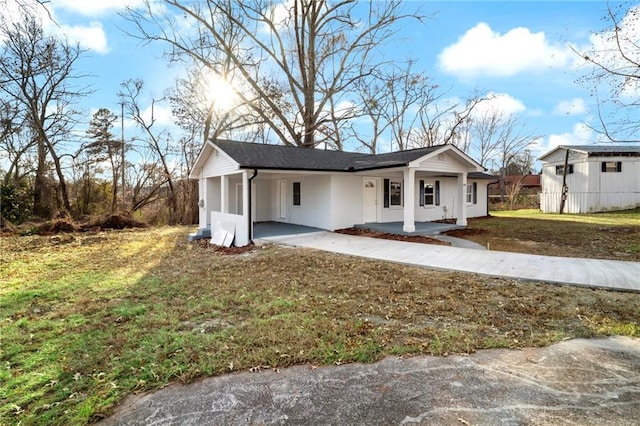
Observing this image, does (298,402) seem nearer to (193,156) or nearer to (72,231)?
(72,231)

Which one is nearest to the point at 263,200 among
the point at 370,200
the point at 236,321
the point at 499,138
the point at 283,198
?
the point at 283,198

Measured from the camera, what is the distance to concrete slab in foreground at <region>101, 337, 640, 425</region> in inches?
93.2

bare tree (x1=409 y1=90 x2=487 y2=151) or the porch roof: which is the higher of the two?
bare tree (x1=409 y1=90 x2=487 y2=151)

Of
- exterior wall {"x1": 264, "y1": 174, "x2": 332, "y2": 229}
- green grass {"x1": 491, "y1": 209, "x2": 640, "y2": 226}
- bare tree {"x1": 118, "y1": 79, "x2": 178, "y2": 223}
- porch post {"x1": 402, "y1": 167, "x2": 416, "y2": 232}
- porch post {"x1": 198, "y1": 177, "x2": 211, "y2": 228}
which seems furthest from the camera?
bare tree {"x1": 118, "y1": 79, "x2": 178, "y2": 223}

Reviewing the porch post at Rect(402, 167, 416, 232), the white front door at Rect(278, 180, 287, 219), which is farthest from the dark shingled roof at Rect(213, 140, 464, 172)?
the white front door at Rect(278, 180, 287, 219)

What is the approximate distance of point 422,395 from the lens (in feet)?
8.61

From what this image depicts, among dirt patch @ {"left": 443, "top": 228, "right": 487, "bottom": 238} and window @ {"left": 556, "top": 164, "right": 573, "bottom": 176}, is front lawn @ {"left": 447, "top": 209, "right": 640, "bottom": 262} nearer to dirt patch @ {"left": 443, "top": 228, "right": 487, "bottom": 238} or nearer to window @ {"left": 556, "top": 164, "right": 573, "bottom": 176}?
dirt patch @ {"left": 443, "top": 228, "right": 487, "bottom": 238}

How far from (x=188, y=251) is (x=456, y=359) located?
367 inches

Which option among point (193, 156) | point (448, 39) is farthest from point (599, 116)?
point (193, 156)

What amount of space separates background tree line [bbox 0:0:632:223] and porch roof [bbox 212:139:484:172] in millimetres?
8507

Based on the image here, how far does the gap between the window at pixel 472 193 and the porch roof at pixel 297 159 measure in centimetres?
Result: 697

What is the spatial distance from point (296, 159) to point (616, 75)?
35.6 feet

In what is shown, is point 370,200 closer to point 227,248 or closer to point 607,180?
point 227,248

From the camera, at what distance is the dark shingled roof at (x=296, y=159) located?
37.5 feet
